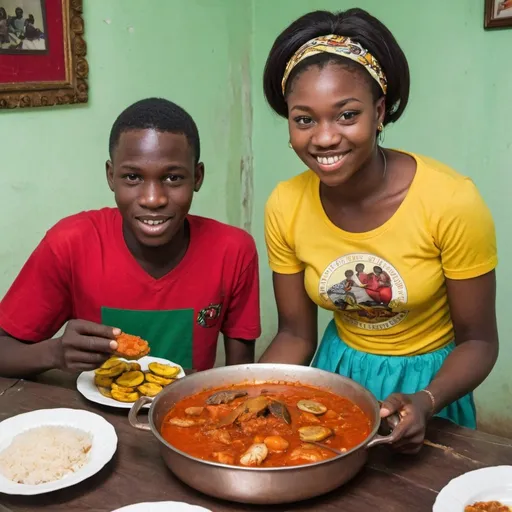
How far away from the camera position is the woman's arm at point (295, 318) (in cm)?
185

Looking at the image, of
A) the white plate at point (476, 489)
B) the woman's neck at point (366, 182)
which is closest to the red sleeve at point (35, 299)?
the woman's neck at point (366, 182)

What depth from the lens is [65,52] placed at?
245cm

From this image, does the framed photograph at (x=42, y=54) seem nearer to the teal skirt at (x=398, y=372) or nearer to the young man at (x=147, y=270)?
the young man at (x=147, y=270)

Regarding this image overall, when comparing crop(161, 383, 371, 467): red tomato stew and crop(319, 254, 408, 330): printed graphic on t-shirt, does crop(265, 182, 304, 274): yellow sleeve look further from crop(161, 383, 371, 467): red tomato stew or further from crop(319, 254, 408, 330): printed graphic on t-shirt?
crop(161, 383, 371, 467): red tomato stew

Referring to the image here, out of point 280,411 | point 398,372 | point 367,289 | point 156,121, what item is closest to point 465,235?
point 367,289

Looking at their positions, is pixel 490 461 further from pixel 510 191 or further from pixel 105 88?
pixel 105 88

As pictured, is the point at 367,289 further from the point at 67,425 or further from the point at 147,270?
the point at 67,425

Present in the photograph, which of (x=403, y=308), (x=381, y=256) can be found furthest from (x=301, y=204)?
(x=403, y=308)

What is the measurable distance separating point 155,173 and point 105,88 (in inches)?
43.2

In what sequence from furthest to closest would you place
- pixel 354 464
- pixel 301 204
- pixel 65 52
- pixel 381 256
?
pixel 65 52 → pixel 301 204 → pixel 381 256 → pixel 354 464

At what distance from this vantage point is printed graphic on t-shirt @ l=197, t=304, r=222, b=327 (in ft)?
6.54

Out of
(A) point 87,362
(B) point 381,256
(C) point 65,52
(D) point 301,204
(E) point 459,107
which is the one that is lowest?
(A) point 87,362

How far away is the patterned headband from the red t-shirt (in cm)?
67

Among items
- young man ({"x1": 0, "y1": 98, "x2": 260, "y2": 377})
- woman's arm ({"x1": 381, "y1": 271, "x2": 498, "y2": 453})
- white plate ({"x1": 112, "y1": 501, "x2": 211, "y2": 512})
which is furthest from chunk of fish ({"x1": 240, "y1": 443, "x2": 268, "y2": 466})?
young man ({"x1": 0, "y1": 98, "x2": 260, "y2": 377})
